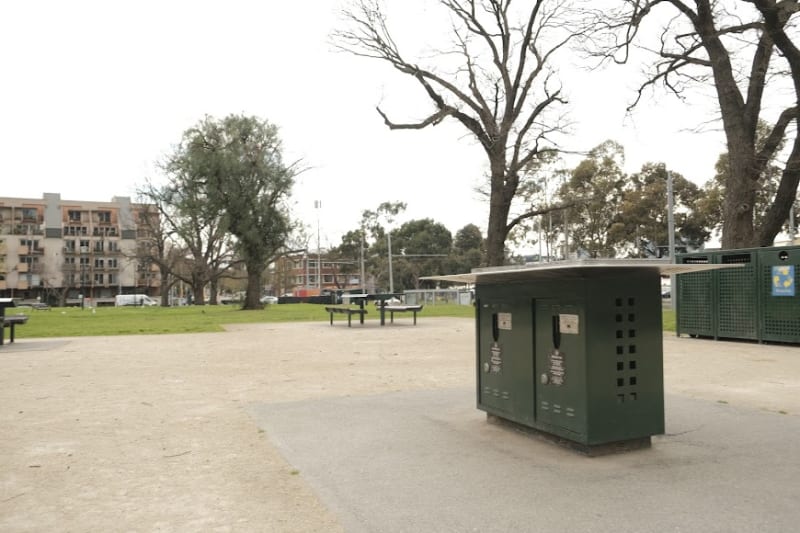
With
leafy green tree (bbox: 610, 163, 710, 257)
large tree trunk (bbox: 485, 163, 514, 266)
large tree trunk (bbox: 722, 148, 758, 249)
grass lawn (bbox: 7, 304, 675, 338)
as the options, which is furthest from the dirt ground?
leafy green tree (bbox: 610, 163, 710, 257)

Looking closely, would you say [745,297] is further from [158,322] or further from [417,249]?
[417,249]

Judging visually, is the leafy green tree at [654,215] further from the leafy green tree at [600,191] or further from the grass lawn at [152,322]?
the grass lawn at [152,322]

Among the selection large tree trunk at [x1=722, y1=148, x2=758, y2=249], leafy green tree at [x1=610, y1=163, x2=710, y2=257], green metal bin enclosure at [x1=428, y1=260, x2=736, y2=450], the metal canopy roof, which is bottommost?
green metal bin enclosure at [x1=428, y1=260, x2=736, y2=450]

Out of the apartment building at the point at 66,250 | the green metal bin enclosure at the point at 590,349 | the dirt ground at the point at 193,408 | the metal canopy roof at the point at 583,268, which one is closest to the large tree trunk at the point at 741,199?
the dirt ground at the point at 193,408

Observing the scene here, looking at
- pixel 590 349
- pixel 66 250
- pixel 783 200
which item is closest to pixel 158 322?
pixel 783 200

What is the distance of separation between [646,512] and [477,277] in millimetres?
2599

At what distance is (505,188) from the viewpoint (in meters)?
28.7

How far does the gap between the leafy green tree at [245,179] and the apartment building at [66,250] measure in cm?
5339

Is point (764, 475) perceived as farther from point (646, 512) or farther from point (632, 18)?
point (632, 18)

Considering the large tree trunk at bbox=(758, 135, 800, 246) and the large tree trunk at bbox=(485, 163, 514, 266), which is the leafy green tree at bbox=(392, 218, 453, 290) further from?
the large tree trunk at bbox=(758, 135, 800, 246)

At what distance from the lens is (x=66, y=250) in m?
99.2

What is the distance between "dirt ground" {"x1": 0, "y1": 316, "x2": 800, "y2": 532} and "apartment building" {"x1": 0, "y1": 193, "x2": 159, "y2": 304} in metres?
85.8

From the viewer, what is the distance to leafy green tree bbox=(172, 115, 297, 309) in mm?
41938

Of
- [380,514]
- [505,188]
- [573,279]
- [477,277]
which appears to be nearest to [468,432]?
[477,277]
